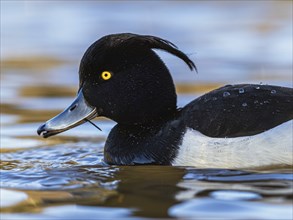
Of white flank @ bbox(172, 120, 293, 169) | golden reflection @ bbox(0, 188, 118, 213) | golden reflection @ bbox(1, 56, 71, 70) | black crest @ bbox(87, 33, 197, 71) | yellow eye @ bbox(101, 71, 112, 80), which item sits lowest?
golden reflection @ bbox(0, 188, 118, 213)

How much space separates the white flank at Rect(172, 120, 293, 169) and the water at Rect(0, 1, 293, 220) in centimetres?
9

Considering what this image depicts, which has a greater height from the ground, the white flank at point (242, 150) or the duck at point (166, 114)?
the duck at point (166, 114)

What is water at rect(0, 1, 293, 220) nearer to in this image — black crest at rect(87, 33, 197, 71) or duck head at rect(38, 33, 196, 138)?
duck head at rect(38, 33, 196, 138)

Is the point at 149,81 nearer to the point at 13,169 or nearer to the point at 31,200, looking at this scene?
the point at 13,169

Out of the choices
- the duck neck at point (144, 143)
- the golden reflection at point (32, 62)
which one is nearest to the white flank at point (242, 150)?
the duck neck at point (144, 143)

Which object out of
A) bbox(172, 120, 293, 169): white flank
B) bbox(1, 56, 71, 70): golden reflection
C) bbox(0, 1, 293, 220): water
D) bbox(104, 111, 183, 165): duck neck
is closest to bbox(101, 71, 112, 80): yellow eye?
bbox(104, 111, 183, 165): duck neck

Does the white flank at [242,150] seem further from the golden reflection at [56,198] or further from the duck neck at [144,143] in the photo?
the golden reflection at [56,198]

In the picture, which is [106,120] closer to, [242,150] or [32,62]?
[242,150]

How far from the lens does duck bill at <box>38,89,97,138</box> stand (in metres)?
7.23

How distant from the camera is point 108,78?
7.28 meters

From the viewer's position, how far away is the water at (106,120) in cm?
567

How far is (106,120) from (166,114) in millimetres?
2126

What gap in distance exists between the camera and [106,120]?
366 inches

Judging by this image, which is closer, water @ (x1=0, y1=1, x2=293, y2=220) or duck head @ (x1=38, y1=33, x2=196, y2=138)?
water @ (x1=0, y1=1, x2=293, y2=220)
